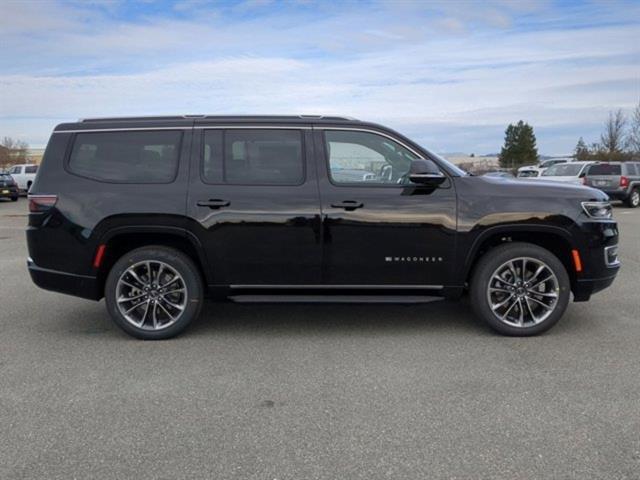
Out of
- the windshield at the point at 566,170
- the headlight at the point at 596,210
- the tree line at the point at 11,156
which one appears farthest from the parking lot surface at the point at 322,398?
the tree line at the point at 11,156

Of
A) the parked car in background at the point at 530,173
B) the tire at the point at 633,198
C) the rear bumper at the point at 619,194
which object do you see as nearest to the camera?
the rear bumper at the point at 619,194

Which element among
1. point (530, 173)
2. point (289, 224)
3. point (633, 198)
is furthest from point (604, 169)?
point (289, 224)

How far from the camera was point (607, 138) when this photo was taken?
5253 cm

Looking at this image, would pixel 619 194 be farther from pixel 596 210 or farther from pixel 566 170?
pixel 596 210

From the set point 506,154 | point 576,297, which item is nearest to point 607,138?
point 506,154

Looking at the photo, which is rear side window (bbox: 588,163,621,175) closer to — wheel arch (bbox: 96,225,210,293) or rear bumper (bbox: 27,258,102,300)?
wheel arch (bbox: 96,225,210,293)

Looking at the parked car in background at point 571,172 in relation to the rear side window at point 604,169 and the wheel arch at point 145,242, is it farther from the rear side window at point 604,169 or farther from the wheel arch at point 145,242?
the wheel arch at point 145,242

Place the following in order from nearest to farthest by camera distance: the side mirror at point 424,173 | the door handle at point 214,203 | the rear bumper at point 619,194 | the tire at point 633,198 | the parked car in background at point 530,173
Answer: the side mirror at point 424,173 → the door handle at point 214,203 → the rear bumper at point 619,194 → the tire at point 633,198 → the parked car in background at point 530,173

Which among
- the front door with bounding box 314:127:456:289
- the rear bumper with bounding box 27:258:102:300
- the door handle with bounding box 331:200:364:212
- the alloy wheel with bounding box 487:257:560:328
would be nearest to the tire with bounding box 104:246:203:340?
the rear bumper with bounding box 27:258:102:300

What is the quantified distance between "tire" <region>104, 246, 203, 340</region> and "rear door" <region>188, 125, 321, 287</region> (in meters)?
0.24

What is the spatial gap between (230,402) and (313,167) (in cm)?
222

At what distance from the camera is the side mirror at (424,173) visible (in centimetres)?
489

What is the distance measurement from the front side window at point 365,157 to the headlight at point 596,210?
159cm

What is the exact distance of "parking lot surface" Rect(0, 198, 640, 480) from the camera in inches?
123
